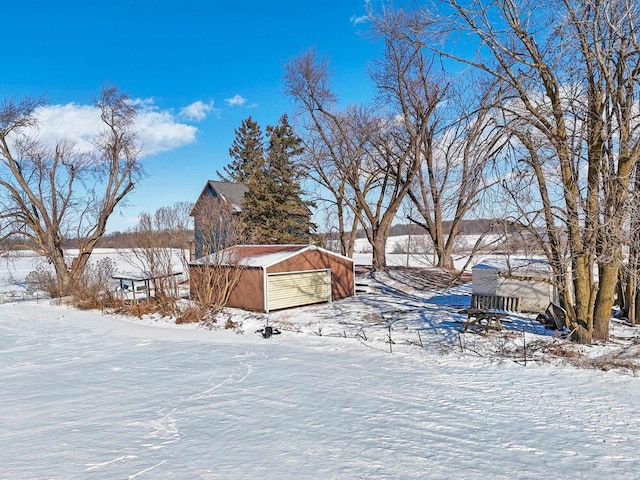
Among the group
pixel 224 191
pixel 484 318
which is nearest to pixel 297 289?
pixel 484 318

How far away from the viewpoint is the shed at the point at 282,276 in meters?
15.5

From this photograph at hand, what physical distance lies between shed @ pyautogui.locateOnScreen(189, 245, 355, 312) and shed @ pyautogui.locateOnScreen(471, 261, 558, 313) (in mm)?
5648

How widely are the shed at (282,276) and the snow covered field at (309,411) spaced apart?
410cm

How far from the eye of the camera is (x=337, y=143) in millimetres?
23594

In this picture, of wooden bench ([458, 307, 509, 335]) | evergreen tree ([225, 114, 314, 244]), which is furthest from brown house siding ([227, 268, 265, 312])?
evergreen tree ([225, 114, 314, 244])

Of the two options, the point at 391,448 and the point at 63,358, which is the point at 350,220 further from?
the point at 391,448

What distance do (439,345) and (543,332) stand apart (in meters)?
3.13

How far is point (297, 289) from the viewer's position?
16.5 metres

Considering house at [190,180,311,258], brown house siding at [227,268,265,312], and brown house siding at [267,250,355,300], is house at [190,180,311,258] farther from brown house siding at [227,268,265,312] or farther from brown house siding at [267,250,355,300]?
brown house siding at [267,250,355,300]

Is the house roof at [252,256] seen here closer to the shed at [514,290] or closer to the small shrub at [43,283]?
the shed at [514,290]

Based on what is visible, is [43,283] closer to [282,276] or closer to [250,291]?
[250,291]

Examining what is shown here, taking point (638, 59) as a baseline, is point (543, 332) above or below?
below

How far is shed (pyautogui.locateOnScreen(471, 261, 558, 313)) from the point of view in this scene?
1412 cm

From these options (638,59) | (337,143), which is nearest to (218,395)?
(638,59)
